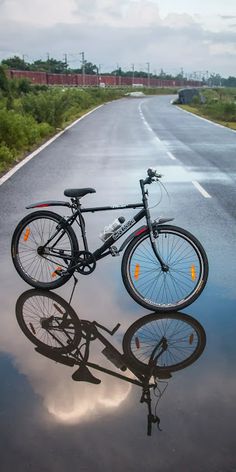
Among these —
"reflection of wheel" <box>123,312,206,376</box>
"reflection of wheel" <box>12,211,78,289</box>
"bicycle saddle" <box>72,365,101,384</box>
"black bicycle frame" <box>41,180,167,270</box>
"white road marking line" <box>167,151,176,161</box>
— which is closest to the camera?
"bicycle saddle" <box>72,365,101,384</box>

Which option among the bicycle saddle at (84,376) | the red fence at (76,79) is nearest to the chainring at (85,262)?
the bicycle saddle at (84,376)

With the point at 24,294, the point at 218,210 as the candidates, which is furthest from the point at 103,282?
the point at 218,210

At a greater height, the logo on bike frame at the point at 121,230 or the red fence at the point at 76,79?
the logo on bike frame at the point at 121,230

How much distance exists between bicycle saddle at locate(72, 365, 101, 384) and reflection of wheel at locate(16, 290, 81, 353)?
39 centimetres

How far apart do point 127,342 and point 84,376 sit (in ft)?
2.26

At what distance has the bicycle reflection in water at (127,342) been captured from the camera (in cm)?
422

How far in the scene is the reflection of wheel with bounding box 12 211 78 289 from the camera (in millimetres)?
5898

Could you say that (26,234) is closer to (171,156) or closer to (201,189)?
(201,189)

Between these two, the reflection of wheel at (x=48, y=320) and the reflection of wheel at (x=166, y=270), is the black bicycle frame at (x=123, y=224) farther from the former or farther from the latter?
the reflection of wheel at (x=48, y=320)

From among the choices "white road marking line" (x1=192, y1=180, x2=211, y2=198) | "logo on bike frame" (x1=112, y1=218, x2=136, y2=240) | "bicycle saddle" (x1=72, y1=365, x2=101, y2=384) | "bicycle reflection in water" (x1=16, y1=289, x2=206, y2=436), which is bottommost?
"white road marking line" (x1=192, y1=180, x2=211, y2=198)

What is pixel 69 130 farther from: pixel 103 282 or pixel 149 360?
pixel 149 360

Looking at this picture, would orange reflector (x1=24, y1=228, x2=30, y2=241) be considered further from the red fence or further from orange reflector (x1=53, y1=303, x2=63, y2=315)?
the red fence

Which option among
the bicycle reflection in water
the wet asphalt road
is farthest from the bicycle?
the bicycle reflection in water

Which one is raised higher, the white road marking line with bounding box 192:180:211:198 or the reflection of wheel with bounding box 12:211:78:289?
the reflection of wheel with bounding box 12:211:78:289
